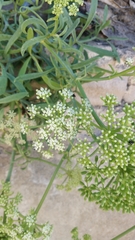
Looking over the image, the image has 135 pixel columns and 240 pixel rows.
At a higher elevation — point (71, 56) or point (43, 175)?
point (71, 56)

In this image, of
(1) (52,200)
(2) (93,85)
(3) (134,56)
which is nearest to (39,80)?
(2) (93,85)

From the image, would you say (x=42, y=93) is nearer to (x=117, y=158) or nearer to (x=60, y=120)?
(x=60, y=120)

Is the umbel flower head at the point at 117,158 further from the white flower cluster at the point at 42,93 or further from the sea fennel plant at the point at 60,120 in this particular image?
the white flower cluster at the point at 42,93

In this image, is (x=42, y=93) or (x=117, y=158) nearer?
(x=117, y=158)

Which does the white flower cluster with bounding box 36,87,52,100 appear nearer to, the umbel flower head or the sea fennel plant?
the sea fennel plant

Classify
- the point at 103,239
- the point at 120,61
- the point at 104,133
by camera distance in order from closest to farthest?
the point at 104,133, the point at 120,61, the point at 103,239

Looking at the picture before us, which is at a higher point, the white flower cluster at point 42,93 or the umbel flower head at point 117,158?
the white flower cluster at point 42,93

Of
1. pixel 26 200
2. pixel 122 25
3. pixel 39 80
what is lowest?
pixel 26 200

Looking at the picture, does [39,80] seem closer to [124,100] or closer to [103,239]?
[124,100]

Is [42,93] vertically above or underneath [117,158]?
above

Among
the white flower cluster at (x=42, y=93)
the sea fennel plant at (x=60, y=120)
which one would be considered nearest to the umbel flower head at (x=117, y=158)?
the sea fennel plant at (x=60, y=120)

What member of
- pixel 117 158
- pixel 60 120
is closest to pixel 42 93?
pixel 60 120
